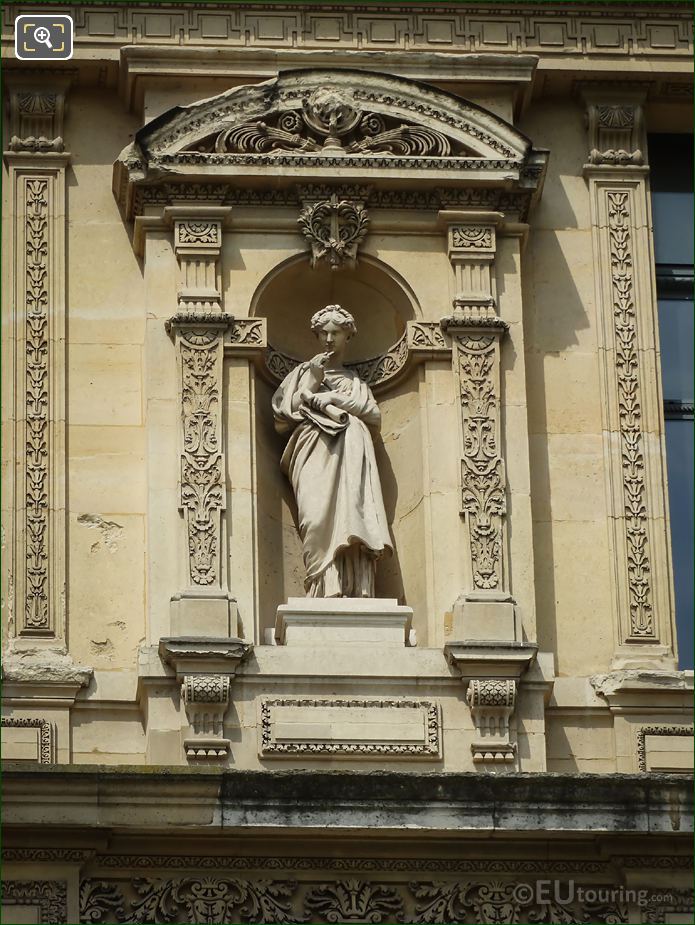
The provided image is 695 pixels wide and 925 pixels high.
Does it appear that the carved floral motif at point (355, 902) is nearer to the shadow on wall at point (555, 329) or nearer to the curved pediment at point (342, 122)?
the shadow on wall at point (555, 329)

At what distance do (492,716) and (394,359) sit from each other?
109 inches

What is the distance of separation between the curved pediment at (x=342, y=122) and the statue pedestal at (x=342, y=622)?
10.0 feet

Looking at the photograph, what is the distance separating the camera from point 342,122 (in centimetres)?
2148

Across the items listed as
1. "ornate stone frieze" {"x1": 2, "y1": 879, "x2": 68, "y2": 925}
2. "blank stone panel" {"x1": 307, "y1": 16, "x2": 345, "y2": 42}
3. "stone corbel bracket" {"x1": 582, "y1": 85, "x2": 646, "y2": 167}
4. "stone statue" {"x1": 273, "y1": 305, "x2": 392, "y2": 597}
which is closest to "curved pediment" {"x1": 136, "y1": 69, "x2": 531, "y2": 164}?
"blank stone panel" {"x1": 307, "y1": 16, "x2": 345, "y2": 42}

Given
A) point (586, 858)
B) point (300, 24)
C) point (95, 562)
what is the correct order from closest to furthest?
point (586, 858) < point (95, 562) < point (300, 24)

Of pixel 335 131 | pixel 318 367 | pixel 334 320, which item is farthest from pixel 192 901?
pixel 335 131

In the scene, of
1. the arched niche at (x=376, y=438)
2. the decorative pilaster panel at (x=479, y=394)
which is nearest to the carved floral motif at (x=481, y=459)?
the decorative pilaster panel at (x=479, y=394)

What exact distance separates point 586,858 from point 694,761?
1305 millimetres

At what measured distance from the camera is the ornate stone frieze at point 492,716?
65.1 feet

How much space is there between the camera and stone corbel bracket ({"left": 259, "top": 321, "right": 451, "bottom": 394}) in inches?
832

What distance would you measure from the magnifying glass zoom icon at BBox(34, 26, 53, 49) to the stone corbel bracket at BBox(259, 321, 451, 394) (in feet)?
8.31

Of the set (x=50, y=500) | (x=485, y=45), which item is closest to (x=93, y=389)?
(x=50, y=500)

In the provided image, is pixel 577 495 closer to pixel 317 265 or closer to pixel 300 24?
pixel 317 265

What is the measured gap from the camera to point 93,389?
2111cm
